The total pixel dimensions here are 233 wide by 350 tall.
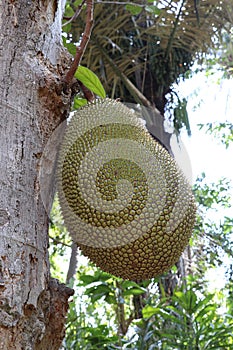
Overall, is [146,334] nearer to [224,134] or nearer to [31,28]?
[31,28]

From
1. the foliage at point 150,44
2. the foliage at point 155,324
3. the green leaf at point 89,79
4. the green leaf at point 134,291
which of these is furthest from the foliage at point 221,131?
the green leaf at point 89,79

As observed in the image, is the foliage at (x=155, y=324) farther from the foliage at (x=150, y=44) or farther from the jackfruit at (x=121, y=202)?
the foliage at (x=150, y=44)

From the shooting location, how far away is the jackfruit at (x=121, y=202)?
709 mm

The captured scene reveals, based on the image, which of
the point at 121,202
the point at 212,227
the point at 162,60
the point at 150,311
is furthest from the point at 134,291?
the point at 162,60

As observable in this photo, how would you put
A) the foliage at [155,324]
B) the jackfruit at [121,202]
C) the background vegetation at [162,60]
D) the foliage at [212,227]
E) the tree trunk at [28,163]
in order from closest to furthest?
the tree trunk at [28,163] < the jackfruit at [121,202] < the foliage at [155,324] < the background vegetation at [162,60] < the foliage at [212,227]

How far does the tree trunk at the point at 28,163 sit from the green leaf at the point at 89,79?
13 centimetres

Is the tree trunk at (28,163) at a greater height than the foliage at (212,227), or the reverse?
the foliage at (212,227)

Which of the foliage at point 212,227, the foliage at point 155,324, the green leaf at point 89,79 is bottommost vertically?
the foliage at point 155,324

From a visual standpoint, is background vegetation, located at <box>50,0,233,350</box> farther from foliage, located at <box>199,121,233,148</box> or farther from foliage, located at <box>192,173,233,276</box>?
foliage, located at <box>199,121,233,148</box>

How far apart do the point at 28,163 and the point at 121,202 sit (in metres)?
0.23

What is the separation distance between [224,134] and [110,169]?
7.72 ft

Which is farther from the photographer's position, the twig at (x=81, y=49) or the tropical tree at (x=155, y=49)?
the tropical tree at (x=155, y=49)

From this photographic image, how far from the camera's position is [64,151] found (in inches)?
28.7

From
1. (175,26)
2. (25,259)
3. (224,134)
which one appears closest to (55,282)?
(25,259)
